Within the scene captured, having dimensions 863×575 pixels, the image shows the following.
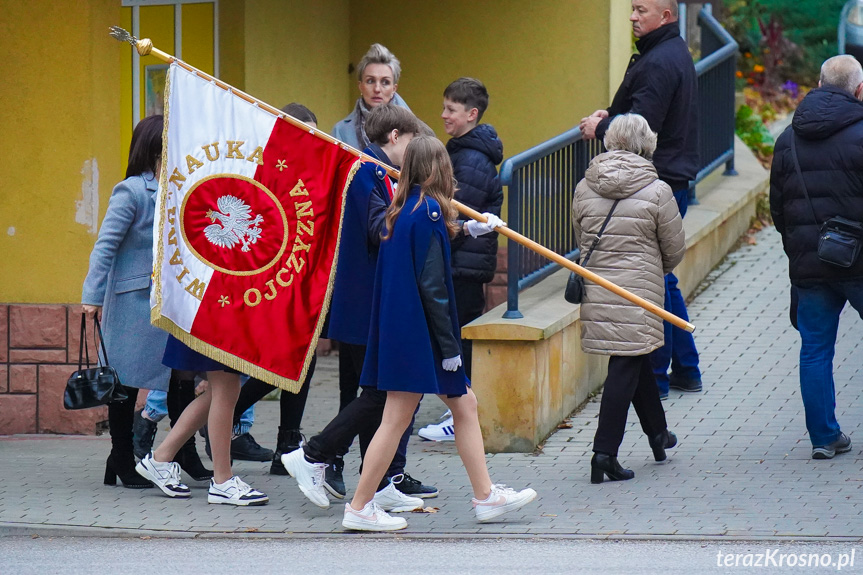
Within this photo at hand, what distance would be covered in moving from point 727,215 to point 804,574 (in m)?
5.93

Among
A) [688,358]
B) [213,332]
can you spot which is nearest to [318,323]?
[213,332]

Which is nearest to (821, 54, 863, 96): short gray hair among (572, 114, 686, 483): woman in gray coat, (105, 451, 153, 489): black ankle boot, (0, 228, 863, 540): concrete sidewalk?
(572, 114, 686, 483): woman in gray coat

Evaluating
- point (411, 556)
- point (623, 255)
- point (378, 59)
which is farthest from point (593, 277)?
point (378, 59)

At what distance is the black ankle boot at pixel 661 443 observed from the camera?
677cm

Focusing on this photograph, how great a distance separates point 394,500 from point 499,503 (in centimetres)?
54

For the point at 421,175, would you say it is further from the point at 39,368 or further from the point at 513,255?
the point at 39,368

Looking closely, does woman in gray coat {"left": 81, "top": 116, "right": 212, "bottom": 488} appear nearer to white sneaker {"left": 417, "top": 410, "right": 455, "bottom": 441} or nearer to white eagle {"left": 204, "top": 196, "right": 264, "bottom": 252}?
white eagle {"left": 204, "top": 196, "right": 264, "bottom": 252}

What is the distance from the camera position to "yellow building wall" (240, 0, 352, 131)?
28.8ft

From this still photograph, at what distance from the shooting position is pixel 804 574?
17.0 ft

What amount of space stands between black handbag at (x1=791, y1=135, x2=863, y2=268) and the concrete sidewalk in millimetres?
1018

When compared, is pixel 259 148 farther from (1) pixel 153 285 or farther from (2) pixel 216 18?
(2) pixel 216 18

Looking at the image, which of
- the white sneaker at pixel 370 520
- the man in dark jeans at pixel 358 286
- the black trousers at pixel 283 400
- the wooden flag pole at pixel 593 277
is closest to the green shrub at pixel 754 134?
the wooden flag pole at pixel 593 277

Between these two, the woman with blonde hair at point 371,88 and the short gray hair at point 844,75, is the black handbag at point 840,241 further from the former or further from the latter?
the woman with blonde hair at point 371,88

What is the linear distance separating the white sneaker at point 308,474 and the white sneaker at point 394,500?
26cm
